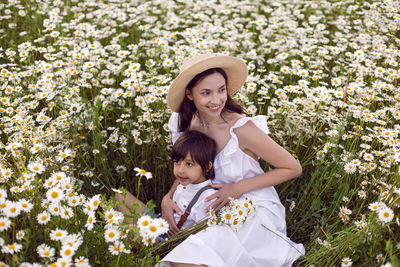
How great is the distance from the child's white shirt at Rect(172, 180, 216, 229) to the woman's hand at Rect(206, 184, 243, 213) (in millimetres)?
60

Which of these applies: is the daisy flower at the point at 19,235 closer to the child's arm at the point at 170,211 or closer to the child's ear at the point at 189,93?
the child's arm at the point at 170,211

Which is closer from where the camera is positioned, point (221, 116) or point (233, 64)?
point (233, 64)

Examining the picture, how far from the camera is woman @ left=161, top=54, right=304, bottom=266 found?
6.72 feet

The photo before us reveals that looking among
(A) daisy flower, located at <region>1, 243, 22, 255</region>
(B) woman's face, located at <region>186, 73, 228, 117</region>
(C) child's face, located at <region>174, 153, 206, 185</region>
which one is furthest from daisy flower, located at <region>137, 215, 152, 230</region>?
(B) woman's face, located at <region>186, 73, 228, 117</region>

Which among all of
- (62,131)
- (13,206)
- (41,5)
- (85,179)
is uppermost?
(41,5)

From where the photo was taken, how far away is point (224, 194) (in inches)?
91.0

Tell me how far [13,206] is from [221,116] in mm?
1425

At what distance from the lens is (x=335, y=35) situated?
4496mm

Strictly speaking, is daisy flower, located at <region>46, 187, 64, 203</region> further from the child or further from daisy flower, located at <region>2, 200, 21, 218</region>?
the child

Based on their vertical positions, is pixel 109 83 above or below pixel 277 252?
above

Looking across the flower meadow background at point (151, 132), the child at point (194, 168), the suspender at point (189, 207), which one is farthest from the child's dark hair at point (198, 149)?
the flower meadow background at point (151, 132)

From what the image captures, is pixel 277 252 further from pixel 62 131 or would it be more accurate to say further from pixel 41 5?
pixel 41 5

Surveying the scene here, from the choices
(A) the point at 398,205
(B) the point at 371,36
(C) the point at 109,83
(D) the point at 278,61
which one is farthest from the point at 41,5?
(A) the point at 398,205

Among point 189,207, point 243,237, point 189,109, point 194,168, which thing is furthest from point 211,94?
point 243,237
